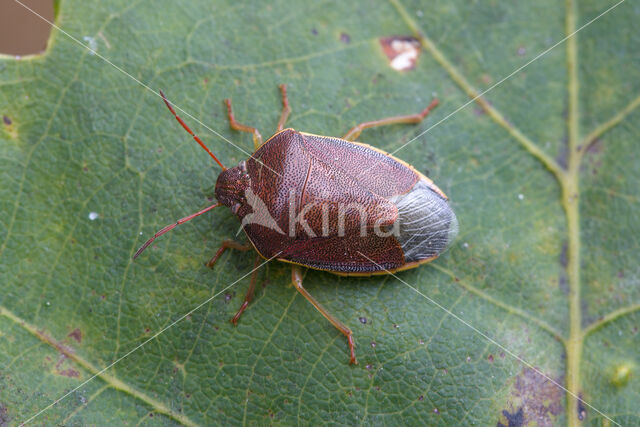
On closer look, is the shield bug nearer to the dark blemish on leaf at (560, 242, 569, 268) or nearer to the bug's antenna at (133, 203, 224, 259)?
the bug's antenna at (133, 203, 224, 259)

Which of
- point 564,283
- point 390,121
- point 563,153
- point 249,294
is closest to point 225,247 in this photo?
point 249,294

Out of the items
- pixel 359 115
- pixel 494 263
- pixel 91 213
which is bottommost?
pixel 494 263

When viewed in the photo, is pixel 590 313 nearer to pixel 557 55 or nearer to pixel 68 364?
pixel 557 55

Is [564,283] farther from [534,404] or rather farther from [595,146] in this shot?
[595,146]

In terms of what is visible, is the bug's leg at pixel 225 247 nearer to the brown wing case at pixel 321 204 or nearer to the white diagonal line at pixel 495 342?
the brown wing case at pixel 321 204

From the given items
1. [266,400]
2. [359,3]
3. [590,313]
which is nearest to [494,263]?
[590,313]

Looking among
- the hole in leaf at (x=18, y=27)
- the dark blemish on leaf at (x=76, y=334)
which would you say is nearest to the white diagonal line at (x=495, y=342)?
the dark blemish on leaf at (x=76, y=334)

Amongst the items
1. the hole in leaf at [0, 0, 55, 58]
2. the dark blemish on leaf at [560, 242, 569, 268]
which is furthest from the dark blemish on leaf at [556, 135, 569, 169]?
the hole in leaf at [0, 0, 55, 58]
